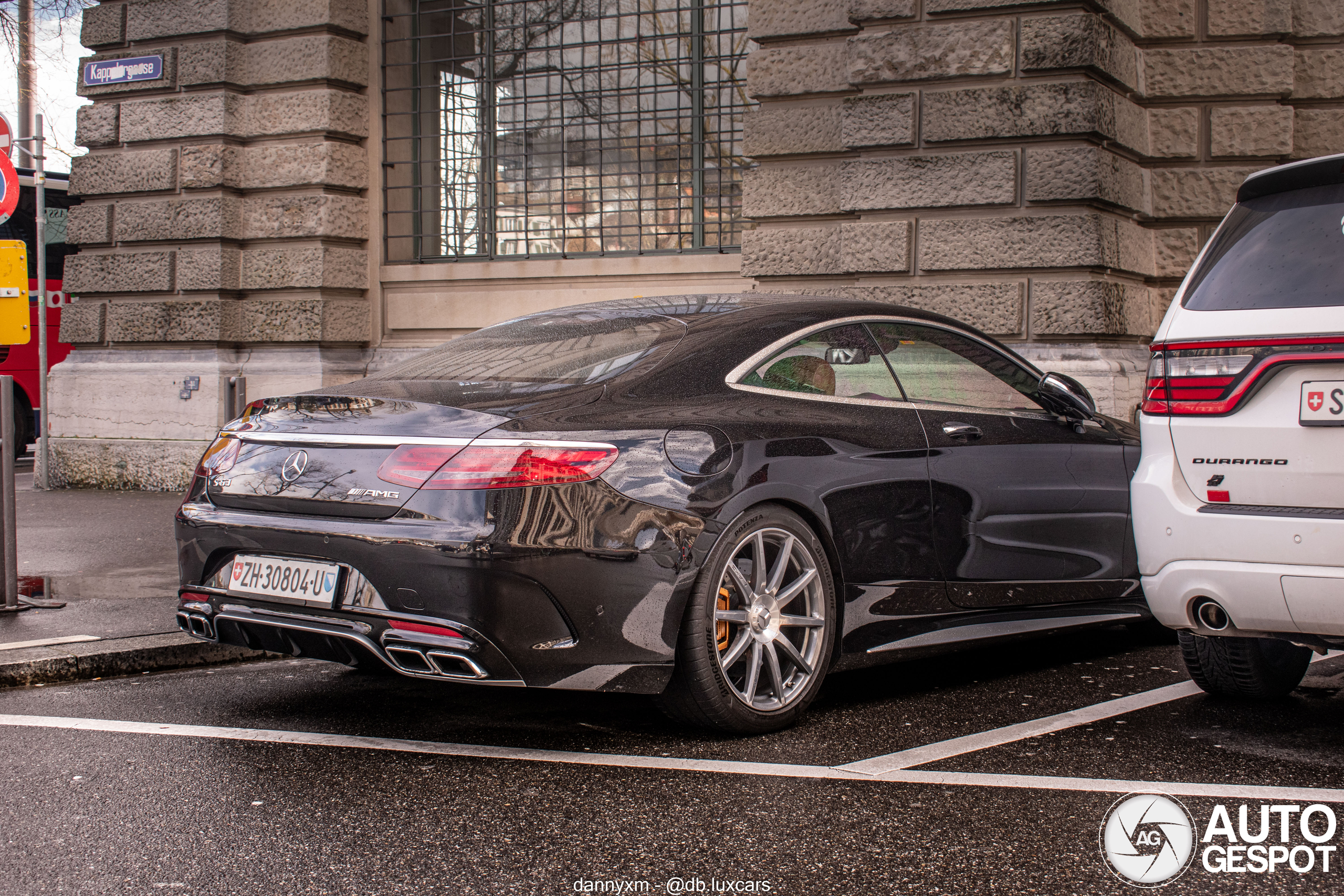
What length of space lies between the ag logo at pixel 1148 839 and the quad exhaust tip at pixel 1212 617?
0.54 metres

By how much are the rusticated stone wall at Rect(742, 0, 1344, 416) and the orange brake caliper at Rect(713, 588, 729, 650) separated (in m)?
5.19

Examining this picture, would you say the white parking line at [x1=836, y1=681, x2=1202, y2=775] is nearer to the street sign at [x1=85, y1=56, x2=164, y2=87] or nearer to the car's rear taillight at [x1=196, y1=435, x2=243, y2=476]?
the car's rear taillight at [x1=196, y1=435, x2=243, y2=476]

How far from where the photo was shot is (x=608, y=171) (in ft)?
37.0

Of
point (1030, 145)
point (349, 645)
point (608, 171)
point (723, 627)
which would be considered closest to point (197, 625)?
point (349, 645)

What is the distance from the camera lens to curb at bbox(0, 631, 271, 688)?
5.06m

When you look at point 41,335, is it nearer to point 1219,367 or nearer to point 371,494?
point 371,494

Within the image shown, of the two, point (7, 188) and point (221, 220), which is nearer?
point (7, 188)

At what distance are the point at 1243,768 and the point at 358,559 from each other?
2485 millimetres

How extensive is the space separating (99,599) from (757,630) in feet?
12.2

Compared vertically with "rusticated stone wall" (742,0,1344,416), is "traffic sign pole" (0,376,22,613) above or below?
below

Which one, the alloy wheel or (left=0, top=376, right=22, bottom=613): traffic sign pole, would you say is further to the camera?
(left=0, top=376, right=22, bottom=613): traffic sign pole

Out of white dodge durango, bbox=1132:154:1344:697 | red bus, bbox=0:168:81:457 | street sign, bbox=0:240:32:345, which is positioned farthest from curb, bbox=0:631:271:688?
red bus, bbox=0:168:81:457

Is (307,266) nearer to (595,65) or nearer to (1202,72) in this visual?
(595,65)

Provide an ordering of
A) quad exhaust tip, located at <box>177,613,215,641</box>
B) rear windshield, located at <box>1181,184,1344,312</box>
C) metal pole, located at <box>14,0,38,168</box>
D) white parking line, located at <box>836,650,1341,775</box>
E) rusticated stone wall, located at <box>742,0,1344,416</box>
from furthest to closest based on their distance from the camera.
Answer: metal pole, located at <box>14,0,38,168</box> → rusticated stone wall, located at <box>742,0,1344,416</box> → quad exhaust tip, located at <box>177,613,215,641</box> → white parking line, located at <box>836,650,1341,775</box> → rear windshield, located at <box>1181,184,1344,312</box>
